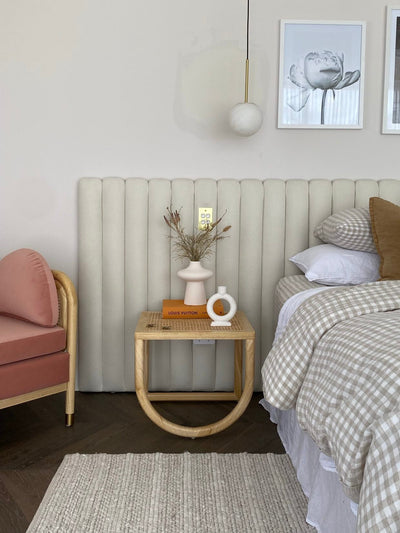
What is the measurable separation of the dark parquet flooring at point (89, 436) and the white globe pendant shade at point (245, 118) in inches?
54.6

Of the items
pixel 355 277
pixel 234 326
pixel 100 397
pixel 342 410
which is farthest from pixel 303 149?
pixel 342 410

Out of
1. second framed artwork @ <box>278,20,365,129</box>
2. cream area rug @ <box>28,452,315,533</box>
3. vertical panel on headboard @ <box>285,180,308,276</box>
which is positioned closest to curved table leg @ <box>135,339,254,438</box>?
cream area rug @ <box>28,452,315,533</box>

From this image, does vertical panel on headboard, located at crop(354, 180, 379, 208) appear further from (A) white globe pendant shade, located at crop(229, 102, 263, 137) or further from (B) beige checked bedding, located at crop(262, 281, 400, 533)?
(B) beige checked bedding, located at crop(262, 281, 400, 533)

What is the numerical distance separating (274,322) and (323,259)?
1.47 feet

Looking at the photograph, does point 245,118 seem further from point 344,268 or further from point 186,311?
point 186,311

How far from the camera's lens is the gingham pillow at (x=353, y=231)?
2.43 metres

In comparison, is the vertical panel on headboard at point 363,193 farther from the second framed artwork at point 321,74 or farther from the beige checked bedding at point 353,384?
the beige checked bedding at point 353,384

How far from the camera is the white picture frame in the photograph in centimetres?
280

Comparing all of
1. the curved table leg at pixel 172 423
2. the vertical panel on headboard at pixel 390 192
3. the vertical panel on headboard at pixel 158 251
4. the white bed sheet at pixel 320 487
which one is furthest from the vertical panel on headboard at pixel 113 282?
the vertical panel on headboard at pixel 390 192

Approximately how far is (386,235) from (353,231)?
0.15 meters

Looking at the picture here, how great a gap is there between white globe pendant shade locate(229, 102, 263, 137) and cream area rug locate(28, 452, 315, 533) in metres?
1.52

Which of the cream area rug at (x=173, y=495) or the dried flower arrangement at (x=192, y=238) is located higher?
the dried flower arrangement at (x=192, y=238)

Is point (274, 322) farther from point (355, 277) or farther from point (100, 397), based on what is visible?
point (100, 397)

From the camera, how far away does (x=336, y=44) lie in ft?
9.20
